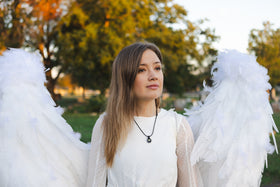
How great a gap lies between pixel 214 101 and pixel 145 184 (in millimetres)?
701

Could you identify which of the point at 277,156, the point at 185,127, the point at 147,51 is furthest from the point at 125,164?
the point at 277,156

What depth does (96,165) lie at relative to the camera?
1880 mm

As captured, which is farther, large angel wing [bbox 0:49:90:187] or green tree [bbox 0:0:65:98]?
green tree [bbox 0:0:65:98]

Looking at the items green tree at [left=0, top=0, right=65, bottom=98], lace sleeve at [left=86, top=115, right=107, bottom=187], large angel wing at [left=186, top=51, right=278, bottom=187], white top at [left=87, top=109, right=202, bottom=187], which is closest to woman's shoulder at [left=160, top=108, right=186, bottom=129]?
white top at [left=87, top=109, right=202, bottom=187]

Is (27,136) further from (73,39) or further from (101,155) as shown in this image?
(73,39)

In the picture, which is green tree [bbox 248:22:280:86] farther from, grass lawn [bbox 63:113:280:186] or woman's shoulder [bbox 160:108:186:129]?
woman's shoulder [bbox 160:108:186:129]

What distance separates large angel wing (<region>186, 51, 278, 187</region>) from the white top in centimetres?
12

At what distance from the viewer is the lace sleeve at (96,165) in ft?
6.14

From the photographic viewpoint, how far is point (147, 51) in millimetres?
1827

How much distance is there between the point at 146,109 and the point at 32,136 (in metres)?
0.78

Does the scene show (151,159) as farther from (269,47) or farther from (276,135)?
(269,47)

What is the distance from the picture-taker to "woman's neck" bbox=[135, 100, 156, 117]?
6.31 feet

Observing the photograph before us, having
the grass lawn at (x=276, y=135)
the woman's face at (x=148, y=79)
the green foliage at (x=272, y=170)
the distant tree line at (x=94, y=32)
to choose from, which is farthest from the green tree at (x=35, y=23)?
the woman's face at (x=148, y=79)

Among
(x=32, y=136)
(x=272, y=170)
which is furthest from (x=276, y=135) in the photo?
(x=32, y=136)
